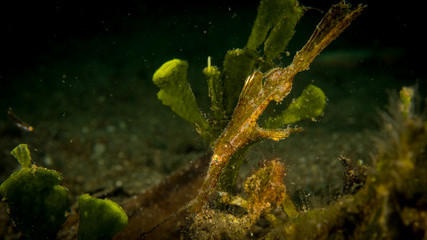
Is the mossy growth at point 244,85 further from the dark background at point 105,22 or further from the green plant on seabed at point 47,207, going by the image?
the dark background at point 105,22

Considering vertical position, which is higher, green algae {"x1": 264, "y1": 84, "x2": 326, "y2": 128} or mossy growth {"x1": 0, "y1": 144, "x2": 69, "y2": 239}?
mossy growth {"x1": 0, "y1": 144, "x2": 69, "y2": 239}

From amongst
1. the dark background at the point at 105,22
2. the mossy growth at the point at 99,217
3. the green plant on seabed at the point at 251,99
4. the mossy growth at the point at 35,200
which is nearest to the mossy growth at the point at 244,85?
the green plant on seabed at the point at 251,99

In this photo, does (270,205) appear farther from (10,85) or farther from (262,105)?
(10,85)

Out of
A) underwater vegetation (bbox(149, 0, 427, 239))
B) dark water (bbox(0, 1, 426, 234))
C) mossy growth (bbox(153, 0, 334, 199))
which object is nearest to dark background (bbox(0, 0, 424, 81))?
dark water (bbox(0, 1, 426, 234))

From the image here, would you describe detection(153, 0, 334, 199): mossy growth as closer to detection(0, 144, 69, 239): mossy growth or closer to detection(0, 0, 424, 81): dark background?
detection(0, 144, 69, 239): mossy growth

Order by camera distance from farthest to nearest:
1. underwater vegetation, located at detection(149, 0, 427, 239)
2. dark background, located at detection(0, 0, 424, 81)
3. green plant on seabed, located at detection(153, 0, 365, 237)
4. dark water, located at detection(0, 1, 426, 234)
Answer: dark background, located at detection(0, 0, 424, 81) → dark water, located at detection(0, 1, 426, 234) → green plant on seabed, located at detection(153, 0, 365, 237) → underwater vegetation, located at detection(149, 0, 427, 239)

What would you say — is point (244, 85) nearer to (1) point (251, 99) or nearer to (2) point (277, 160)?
(1) point (251, 99)

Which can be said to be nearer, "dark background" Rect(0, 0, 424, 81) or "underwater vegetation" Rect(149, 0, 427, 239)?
"underwater vegetation" Rect(149, 0, 427, 239)
